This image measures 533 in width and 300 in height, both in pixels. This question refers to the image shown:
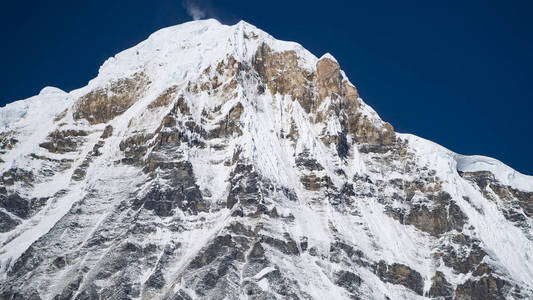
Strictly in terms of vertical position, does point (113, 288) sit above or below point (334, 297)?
below

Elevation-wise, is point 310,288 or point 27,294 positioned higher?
point 310,288

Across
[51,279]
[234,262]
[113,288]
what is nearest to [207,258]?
[234,262]

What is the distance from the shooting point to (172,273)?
19900 centimetres

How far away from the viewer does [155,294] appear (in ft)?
632

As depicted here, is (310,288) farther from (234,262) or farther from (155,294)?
(155,294)

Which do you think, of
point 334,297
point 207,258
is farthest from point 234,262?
point 334,297

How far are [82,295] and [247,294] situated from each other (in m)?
32.4

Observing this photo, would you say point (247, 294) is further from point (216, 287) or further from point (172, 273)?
point (172, 273)

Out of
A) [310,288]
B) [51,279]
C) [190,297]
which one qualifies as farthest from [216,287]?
[51,279]

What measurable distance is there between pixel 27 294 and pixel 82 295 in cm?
1246

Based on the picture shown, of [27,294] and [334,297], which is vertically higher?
[334,297]

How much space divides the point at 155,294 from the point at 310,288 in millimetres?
31042

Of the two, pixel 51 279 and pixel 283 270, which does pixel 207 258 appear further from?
pixel 51 279

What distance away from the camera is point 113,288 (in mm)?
193000
